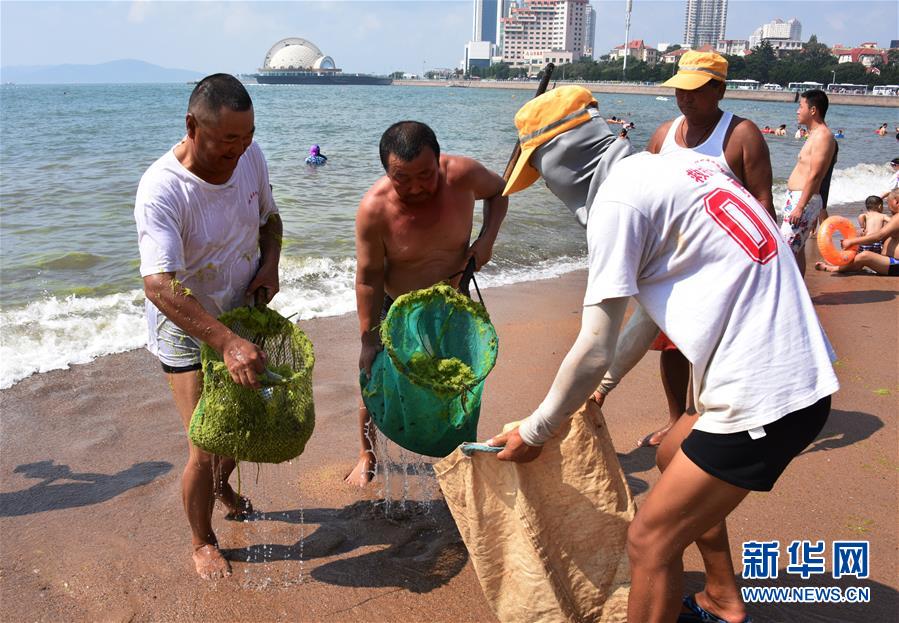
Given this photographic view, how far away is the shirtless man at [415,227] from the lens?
311cm

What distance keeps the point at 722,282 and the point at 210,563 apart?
7.87ft

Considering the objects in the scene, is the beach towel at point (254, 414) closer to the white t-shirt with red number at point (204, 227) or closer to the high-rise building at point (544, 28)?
the white t-shirt with red number at point (204, 227)

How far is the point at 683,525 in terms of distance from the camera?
6.77ft

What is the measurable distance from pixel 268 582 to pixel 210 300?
1.21m

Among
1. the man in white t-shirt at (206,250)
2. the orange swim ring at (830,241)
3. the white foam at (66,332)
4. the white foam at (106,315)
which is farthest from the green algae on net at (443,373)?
the orange swim ring at (830,241)

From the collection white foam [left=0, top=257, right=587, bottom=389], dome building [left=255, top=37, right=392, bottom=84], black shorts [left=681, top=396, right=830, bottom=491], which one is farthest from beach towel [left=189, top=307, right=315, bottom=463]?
dome building [left=255, top=37, right=392, bottom=84]

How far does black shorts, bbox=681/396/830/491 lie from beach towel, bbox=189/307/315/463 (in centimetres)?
144

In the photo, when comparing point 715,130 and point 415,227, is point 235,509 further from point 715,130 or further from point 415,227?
point 715,130

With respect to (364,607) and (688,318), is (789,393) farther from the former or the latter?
(364,607)

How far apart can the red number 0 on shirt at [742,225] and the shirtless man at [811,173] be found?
14.8 ft

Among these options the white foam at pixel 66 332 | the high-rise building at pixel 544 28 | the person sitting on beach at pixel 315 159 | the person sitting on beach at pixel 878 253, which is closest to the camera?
the white foam at pixel 66 332

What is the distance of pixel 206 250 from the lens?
2.89 metres

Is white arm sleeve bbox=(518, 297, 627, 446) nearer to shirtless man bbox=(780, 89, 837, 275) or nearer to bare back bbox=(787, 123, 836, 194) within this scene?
shirtless man bbox=(780, 89, 837, 275)

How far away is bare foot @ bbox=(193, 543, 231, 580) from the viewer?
3064 mm
